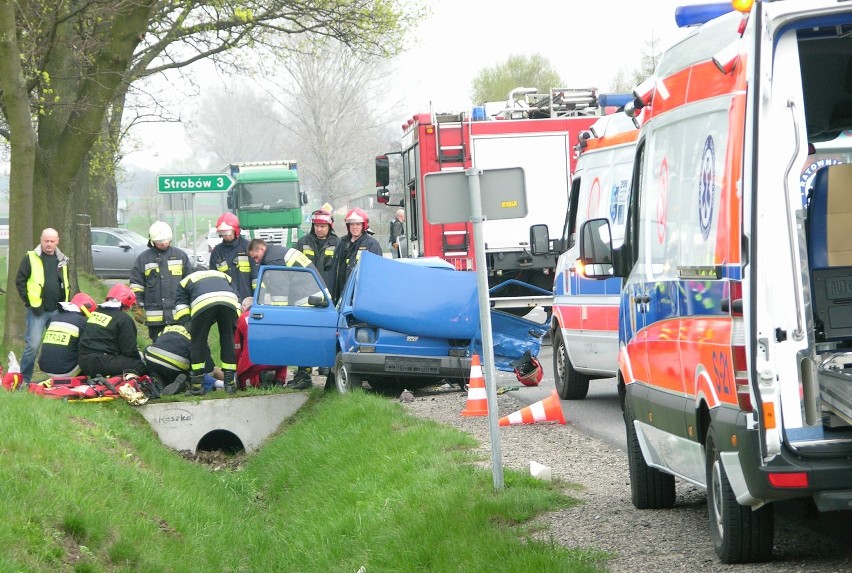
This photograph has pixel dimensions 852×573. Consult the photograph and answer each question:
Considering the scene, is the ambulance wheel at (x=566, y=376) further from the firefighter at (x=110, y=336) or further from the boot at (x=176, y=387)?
the firefighter at (x=110, y=336)

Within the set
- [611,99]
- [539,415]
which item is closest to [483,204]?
[539,415]

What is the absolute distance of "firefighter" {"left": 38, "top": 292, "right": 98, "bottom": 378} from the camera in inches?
589

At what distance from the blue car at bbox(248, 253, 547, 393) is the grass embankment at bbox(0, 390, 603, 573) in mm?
523

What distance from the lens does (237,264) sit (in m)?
16.7

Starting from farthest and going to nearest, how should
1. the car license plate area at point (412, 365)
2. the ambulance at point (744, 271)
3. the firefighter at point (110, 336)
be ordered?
the firefighter at point (110, 336) → the car license plate area at point (412, 365) → the ambulance at point (744, 271)

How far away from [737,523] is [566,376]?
26.1 ft

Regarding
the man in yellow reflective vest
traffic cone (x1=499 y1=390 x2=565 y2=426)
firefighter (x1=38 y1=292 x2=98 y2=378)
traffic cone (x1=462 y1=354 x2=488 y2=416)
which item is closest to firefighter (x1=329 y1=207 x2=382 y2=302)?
firefighter (x1=38 y1=292 x2=98 y2=378)

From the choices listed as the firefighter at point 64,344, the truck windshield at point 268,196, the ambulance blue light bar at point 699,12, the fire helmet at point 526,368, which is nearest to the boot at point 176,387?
the firefighter at point 64,344

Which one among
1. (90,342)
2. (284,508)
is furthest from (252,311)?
(284,508)

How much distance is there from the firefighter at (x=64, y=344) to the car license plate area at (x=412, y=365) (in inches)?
137

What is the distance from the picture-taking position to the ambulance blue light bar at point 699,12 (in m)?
6.48

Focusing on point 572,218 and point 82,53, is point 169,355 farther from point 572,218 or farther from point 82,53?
point 82,53

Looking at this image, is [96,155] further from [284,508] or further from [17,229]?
[284,508]

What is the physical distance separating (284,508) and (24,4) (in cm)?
1100
